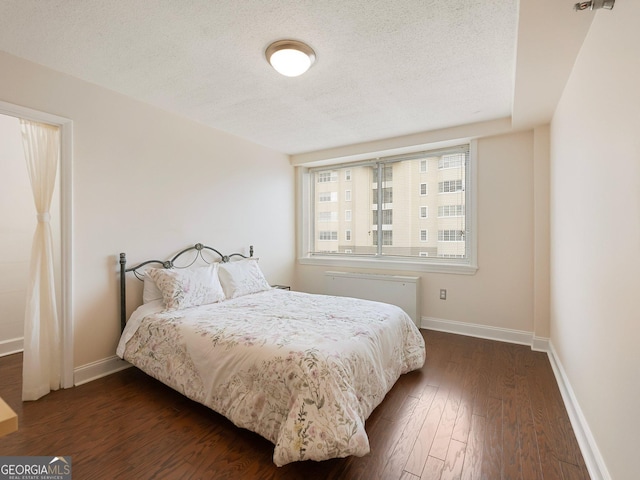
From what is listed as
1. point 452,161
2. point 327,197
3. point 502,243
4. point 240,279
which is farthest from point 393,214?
point 240,279

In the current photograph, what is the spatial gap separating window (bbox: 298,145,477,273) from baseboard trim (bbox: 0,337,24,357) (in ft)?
11.5

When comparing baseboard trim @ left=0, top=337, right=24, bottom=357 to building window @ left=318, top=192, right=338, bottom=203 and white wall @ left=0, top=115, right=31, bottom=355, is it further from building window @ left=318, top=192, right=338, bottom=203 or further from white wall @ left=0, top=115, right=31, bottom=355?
building window @ left=318, top=192, right=338, bottom=203

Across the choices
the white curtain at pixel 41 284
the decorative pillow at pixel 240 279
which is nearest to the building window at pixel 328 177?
the decorative pillow at pixel 240 279

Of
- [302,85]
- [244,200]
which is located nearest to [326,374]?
[302,85]

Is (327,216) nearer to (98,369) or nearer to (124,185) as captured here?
(124,185)

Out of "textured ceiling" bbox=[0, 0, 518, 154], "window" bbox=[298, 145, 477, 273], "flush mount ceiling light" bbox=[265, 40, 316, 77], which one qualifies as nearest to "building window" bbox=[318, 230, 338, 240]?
"window" bbox=[298, 145, 477, 273]

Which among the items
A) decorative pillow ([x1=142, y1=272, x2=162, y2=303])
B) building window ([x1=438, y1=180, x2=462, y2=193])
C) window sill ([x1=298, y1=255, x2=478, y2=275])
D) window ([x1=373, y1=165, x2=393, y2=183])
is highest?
window ([x1=373, y1=165, x2=393, y2=183])

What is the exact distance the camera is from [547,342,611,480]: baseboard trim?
1.49 metres

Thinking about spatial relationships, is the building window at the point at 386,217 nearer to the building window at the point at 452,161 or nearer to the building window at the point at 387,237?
the building window at the point at 387,237

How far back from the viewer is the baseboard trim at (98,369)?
98.5 inches

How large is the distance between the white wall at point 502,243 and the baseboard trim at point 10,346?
491cm

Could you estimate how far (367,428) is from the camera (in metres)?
1.93

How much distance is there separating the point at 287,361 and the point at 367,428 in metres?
0.74

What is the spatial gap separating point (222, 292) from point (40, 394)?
59.3 inches
